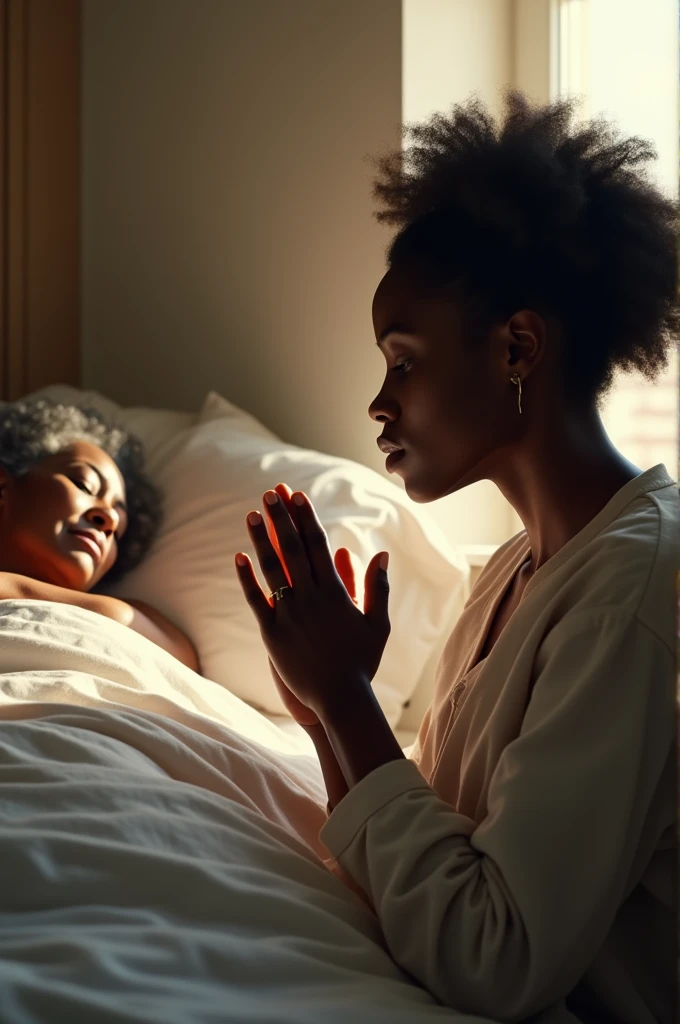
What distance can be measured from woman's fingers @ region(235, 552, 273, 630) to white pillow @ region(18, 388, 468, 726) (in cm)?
62

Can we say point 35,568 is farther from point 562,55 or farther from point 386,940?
point 562,55

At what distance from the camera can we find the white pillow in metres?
1.65

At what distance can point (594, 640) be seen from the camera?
2.56ft

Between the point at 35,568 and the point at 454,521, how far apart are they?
2.39ft

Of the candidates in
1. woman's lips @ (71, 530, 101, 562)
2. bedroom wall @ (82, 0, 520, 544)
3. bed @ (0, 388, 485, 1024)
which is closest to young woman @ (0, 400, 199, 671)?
woman's lips @ (71, 530, 101, 562)

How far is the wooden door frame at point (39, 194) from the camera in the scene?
2262 mm

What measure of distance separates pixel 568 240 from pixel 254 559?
860 millimetres

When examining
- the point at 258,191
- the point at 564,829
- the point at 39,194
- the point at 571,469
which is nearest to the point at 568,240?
the point at 571,469

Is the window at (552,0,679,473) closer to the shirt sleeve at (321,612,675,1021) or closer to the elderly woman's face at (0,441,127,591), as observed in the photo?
the elderly woman's face at (0,441,127,591)

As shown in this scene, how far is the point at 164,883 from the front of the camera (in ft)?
2.63

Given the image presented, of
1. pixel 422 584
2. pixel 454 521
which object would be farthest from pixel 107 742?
pixel 454 521

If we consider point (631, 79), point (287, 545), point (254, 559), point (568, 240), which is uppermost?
point (631, 79)

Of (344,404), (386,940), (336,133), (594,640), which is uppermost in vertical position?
(336,133)

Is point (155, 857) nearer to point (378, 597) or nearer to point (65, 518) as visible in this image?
point (378, 597)
